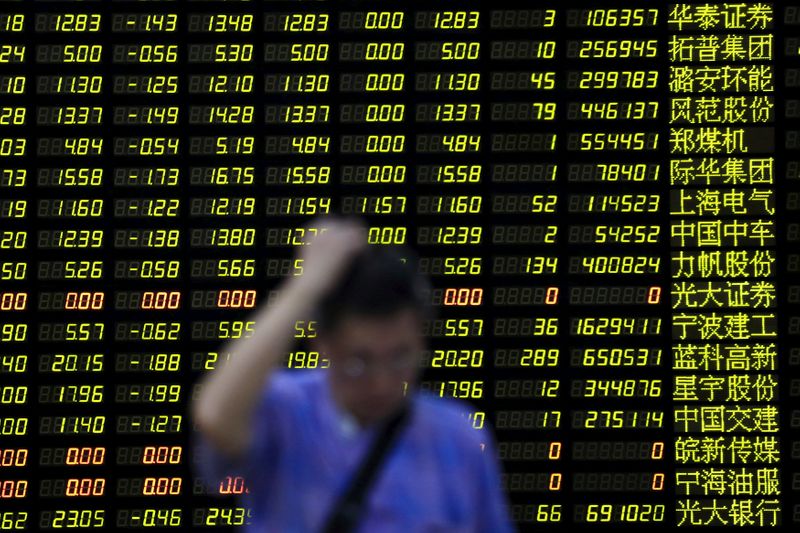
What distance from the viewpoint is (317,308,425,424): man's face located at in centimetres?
301

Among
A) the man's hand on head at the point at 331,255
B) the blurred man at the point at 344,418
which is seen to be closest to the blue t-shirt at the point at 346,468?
the blurred man at the point at 344,418

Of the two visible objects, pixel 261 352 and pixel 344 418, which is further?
pixel 344 418

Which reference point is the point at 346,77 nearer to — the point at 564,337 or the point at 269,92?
the point at 269,92

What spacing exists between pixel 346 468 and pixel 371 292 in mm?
332

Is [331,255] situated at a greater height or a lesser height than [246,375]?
greater

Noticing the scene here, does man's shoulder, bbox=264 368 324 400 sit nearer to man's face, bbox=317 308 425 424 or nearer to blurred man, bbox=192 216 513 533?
blurred man, bbox=192 216 513 533

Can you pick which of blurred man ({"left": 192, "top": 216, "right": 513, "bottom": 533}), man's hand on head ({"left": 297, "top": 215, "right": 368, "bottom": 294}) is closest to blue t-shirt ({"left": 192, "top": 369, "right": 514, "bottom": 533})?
blurred man ({"left": 192, "top": 216, "right": 513, "bottom": 533})

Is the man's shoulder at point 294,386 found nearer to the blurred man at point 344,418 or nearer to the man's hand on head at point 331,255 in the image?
the blurred man at point 344,418

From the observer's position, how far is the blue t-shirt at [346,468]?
3109 mm

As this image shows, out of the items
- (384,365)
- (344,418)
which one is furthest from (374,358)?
(344,418)

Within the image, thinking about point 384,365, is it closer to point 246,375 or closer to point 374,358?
point 374,358

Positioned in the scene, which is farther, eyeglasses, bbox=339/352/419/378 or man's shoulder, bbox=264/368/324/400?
man's shoulder, bbox=264/368/324/400

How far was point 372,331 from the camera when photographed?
119 inches

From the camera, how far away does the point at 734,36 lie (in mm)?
10875
